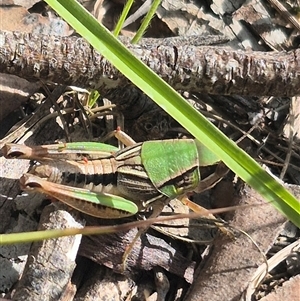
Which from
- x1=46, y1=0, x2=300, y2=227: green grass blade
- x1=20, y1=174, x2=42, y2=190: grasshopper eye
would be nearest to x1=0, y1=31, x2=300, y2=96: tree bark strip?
x1=20, y1=174, x2=42, y2=190: grasshopper eye

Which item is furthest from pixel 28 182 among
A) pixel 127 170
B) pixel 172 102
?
pixel 172 102

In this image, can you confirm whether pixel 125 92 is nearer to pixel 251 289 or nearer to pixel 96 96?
pixel 96 96

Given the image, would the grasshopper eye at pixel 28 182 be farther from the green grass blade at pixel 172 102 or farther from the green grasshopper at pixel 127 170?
the green grass blade at pixel 172 102

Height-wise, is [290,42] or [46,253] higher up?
[290,42]

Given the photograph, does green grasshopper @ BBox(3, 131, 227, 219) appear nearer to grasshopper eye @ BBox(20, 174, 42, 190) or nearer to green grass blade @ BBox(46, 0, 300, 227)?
grasshopper eye @ BBox(20, 174, 42, 190)

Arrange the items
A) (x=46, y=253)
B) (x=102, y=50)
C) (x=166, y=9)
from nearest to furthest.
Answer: (x=102, y=50), (x=46, y=253), (x=166, y=9)

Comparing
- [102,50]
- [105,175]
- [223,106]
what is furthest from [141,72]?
[223,106]

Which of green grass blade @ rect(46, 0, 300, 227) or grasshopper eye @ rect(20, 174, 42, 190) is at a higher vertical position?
green grass blade @ rect(46, 0, 300, 227)
